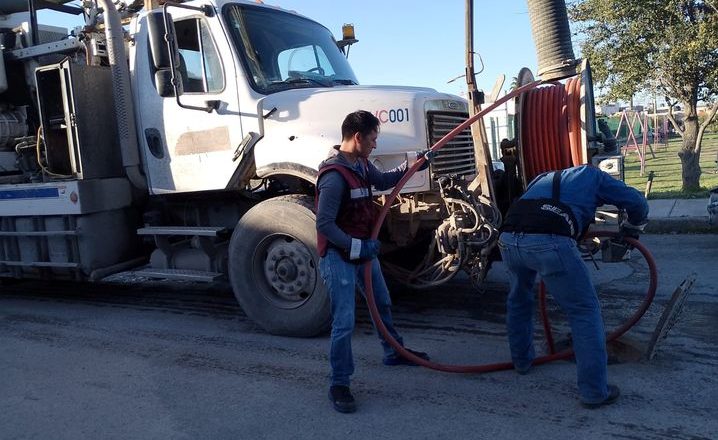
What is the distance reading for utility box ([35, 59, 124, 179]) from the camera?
20.9ft

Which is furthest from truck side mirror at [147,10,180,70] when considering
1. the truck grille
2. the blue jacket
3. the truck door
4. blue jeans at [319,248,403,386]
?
the blue jacket

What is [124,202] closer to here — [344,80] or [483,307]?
[344,80]

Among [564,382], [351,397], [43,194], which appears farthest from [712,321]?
[43,194]

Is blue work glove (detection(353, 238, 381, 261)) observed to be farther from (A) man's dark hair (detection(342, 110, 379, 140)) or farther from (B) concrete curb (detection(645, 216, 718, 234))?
(B) concrete curb (detection(645, 216, 718, 234))

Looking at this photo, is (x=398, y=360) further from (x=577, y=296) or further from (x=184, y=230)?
(x=184, y=230)

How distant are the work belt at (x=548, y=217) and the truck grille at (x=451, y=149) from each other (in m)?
1.23

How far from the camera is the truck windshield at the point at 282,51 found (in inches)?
225

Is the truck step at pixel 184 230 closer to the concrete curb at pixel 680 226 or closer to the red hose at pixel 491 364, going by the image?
the red hose at pixel 491 364

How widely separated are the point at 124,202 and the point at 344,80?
2658mm

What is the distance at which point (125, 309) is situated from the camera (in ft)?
23.0

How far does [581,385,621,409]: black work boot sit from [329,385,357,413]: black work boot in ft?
4.53

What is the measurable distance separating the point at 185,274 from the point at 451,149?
278 centimetres

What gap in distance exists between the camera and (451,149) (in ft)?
17.7

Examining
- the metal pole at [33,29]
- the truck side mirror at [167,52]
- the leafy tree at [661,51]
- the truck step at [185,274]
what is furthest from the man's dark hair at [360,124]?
the leafy tree at [661,51]
